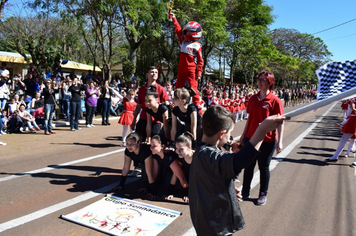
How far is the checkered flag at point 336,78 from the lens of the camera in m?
2.40

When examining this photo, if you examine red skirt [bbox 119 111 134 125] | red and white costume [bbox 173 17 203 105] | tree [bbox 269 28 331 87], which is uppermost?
tree [bbox 269 28 331 87]

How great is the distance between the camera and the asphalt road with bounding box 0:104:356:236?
3682 millimetres

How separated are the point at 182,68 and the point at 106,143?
Result: 3895 millimetres

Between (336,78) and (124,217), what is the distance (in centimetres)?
301

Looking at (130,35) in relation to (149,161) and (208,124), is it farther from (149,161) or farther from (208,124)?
(208,124)

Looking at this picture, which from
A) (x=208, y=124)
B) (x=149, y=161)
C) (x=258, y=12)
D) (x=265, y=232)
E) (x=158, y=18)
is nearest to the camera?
(x=208, y=124)

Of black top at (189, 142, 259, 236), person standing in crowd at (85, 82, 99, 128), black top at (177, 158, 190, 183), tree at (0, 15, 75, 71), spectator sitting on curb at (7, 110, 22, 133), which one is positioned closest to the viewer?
black top at (189, 142, 259, 236)

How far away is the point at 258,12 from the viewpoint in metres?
27.8

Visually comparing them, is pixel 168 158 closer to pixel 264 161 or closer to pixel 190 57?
pixel 264 161

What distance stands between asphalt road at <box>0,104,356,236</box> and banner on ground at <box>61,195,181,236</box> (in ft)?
0.40

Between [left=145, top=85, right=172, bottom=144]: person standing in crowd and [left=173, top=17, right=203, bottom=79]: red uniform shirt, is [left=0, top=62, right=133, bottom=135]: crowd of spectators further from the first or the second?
[left=145, top=85, right=172, bottom=144]: person standing in crowd

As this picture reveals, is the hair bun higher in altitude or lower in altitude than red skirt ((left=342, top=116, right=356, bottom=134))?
higher

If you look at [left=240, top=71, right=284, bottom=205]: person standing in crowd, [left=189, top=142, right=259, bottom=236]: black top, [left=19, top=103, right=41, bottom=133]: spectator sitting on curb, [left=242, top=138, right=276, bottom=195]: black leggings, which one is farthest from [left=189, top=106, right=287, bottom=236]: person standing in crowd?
[left=19, top=103, right=41, bottom=133]: spectator sitting on curb

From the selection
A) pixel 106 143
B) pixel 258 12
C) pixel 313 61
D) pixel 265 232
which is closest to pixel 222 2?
pixel 258 12
